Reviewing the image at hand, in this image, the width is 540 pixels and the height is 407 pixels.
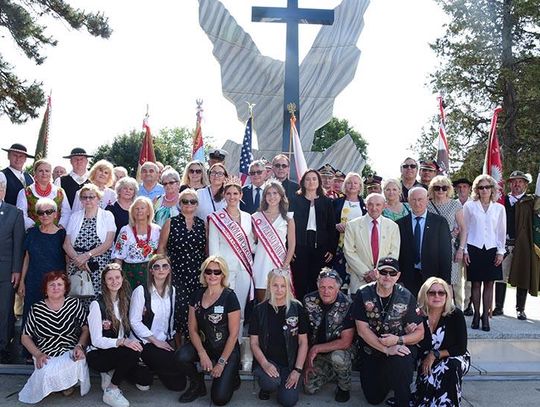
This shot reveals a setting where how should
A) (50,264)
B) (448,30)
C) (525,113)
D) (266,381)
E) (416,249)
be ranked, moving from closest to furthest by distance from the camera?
(266,381), (50,264), (416,249), (525,113), (448,30)

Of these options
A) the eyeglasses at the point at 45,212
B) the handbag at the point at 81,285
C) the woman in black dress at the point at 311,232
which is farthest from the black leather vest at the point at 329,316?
the eyeglasses at the point at 45,212

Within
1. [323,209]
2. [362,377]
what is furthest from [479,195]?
[362,377]

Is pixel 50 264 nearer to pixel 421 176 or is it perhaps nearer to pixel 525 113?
pixel 421 176

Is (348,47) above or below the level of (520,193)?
above

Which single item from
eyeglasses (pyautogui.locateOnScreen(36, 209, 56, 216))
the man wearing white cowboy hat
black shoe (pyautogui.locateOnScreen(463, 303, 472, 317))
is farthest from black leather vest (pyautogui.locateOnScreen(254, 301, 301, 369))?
the man wearing white cowboy hat

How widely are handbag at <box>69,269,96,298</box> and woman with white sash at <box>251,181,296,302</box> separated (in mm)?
1486

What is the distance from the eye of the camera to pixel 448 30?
1992cm

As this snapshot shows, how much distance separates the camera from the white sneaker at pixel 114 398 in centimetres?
434

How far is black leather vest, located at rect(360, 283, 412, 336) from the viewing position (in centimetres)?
447

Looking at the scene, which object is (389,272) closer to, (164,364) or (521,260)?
(164,364)

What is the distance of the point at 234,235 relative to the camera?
16.7ft

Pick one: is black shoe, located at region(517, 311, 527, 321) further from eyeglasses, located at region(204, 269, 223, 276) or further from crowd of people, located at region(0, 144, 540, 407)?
eyeglasses, located at region(204, 269, 223, 276)

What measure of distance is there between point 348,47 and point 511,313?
22.0 feet

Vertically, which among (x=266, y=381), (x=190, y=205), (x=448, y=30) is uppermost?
(x=448, y=30)
